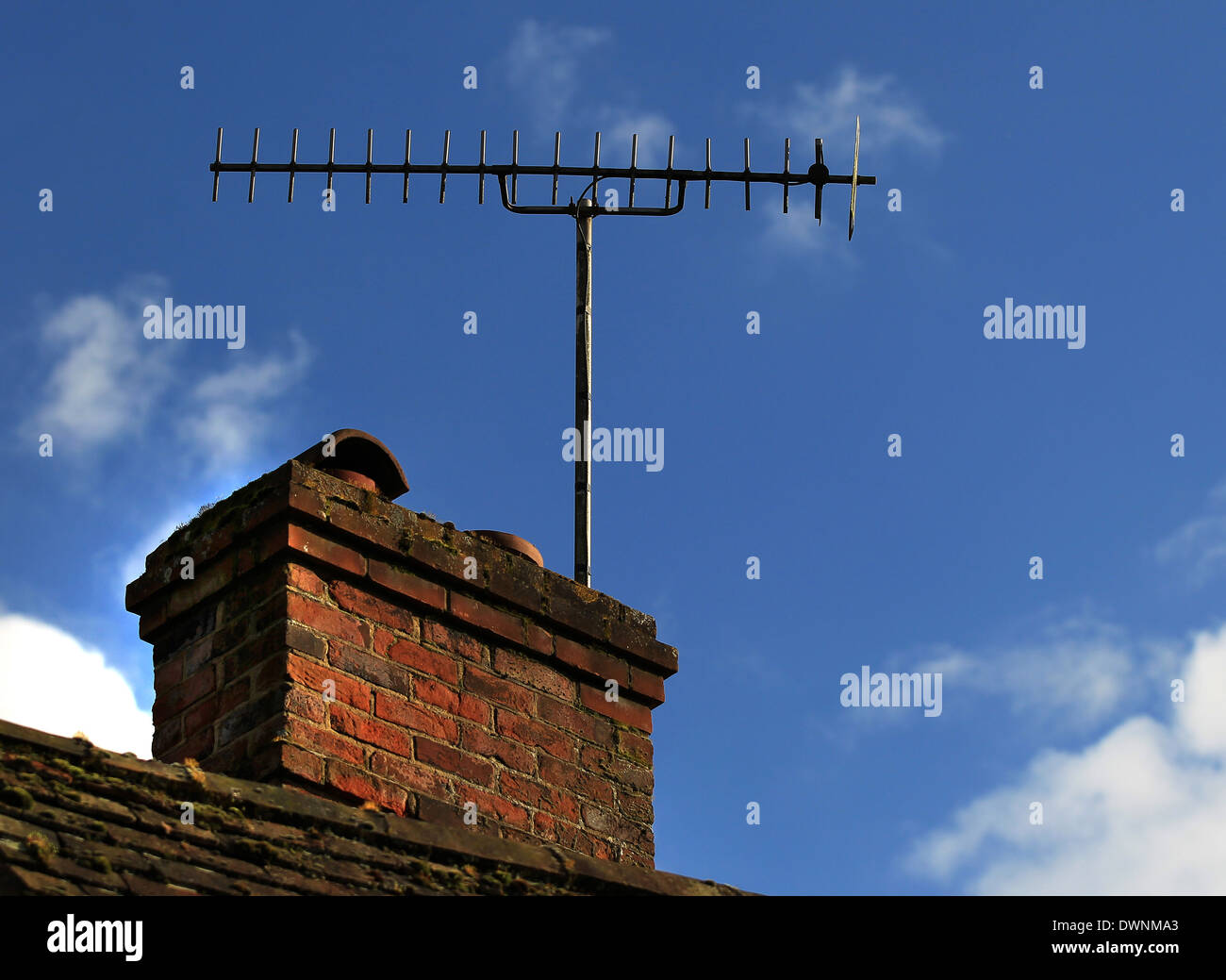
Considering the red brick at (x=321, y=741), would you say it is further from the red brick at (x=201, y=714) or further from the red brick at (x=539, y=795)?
the red brick at (x=539, y=795)

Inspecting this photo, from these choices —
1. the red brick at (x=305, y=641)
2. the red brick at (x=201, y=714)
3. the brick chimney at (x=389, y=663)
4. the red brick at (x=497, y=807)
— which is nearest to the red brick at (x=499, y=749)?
the brick chimney at (x=389, y=663)

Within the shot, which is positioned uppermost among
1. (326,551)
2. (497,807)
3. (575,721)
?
(326,551)

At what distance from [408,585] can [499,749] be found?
623mm

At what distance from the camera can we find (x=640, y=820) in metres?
5.84

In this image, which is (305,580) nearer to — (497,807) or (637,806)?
(497,807)

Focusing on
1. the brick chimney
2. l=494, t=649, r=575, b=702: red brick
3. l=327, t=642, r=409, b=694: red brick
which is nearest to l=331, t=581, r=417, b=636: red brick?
the brick chimney

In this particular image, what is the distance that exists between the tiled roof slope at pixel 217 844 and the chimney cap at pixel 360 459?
1488 millimetres

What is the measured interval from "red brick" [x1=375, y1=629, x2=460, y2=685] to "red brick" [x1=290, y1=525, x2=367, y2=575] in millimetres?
227

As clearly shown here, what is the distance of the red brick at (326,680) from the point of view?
197 inches

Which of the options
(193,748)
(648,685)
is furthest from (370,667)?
(648,685)

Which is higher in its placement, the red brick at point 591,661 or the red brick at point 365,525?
the red brick at point 365,525

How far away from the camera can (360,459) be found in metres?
5.77
